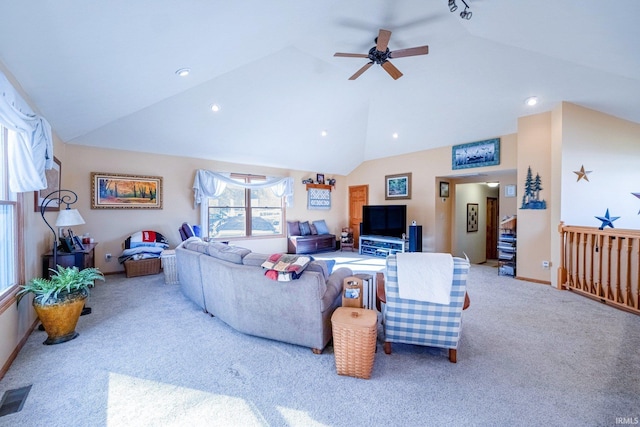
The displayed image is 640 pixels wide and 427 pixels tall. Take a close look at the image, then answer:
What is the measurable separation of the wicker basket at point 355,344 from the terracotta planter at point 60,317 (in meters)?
2.60

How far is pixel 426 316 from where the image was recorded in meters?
2.21

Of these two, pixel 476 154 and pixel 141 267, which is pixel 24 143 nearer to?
pixel 141 267

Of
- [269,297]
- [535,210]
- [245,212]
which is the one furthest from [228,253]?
[535,210]

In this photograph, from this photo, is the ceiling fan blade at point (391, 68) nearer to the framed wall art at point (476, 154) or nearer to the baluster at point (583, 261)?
the framed wall art at point (476, 154)

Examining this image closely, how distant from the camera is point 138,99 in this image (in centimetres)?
363

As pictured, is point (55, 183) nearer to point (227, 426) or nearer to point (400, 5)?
point (227, 426)

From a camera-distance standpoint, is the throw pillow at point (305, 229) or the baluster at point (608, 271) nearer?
the baluster at point (608, 271)

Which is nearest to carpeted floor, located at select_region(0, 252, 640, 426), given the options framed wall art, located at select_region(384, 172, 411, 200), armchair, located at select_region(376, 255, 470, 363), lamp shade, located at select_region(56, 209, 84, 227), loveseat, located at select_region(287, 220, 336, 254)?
armchair, located at select_region(376, 255, 470, 363)

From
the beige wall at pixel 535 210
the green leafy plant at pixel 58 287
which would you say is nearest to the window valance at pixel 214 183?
the green leafy plant at pixel 58 287

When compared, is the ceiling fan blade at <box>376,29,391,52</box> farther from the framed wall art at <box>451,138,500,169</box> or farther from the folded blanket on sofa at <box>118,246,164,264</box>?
the folded blanket on sofa at <box>118,246,164,264</box>

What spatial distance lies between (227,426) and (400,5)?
13.8 ft

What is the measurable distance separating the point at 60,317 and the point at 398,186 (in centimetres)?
688

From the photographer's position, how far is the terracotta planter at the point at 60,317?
8.27ft

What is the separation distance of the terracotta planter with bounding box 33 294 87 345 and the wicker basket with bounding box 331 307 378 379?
260cm
